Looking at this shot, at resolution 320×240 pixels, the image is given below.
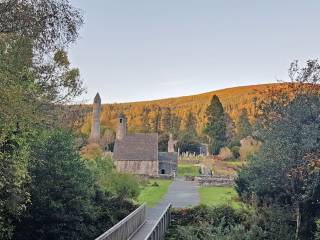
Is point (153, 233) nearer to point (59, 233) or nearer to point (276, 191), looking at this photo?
point (59, 233)

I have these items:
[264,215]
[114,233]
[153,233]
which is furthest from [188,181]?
[114,233]

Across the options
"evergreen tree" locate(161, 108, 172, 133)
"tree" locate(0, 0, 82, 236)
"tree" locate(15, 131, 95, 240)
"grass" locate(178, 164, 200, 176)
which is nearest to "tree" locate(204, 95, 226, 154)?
"grass" locate(178, 164, 200, 176)

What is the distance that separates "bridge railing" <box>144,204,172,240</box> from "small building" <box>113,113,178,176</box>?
42.4 metres

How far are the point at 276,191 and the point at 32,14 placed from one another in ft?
57.5

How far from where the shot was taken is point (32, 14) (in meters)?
12.7

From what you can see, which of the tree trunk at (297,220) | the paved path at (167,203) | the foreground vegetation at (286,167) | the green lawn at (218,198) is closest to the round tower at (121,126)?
the paved path at (167,203)

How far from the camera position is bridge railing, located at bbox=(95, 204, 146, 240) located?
53.7 feet

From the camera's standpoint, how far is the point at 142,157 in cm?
7575

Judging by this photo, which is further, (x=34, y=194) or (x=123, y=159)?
(x=123, y=159)

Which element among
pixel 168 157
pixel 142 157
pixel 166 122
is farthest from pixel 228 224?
pixel 166 122

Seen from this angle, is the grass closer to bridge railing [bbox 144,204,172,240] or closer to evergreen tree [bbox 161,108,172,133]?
evergreen tree [bbox 161,108,172,133]

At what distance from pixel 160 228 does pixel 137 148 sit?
51671 millimetres

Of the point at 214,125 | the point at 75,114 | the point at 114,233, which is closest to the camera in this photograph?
the point at 114,233

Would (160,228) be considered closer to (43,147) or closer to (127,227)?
(127,227)
